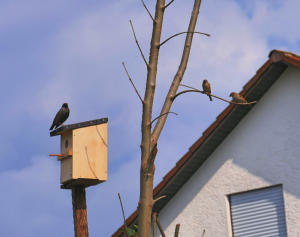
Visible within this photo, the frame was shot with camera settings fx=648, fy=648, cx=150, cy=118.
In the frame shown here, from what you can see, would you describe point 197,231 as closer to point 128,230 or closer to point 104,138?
point 104,138

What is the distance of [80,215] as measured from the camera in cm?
970

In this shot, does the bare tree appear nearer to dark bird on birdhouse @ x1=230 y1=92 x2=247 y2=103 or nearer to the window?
dark bird on birdhouse @ x1=230 y1=92 x2=247 y2=103

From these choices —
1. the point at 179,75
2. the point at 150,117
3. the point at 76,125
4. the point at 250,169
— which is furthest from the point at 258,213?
the point at 150,117

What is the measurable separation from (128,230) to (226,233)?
4163mm

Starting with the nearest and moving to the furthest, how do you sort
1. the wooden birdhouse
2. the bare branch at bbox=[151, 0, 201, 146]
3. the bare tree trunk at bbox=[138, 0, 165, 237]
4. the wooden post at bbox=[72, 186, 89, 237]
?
the bare tree trunk at bbox=[138, 0, 165, 237] → the bare branch at bbox=[151, 0, 201, 146] → the wooden post at bbox=[72, 186, 89, 237] → the wooden birdhouse

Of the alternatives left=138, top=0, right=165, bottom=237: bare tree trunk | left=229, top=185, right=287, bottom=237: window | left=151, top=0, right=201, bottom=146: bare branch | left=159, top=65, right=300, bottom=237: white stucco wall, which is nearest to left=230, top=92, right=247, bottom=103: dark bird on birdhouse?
left=159, top=65, right=300, bottom=237: white stucco wall

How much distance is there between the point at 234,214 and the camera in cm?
1131

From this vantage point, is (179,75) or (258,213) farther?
(258,213)

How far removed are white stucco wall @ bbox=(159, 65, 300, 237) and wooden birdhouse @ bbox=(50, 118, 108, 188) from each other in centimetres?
221

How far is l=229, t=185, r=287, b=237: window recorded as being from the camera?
34.8 ft

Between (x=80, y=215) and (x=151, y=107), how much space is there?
A: 11.7 feet

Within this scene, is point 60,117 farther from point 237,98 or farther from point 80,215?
point 237,98

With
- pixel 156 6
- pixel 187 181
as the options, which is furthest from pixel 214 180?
pixel 156 6

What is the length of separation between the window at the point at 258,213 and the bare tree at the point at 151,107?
4375 mm
